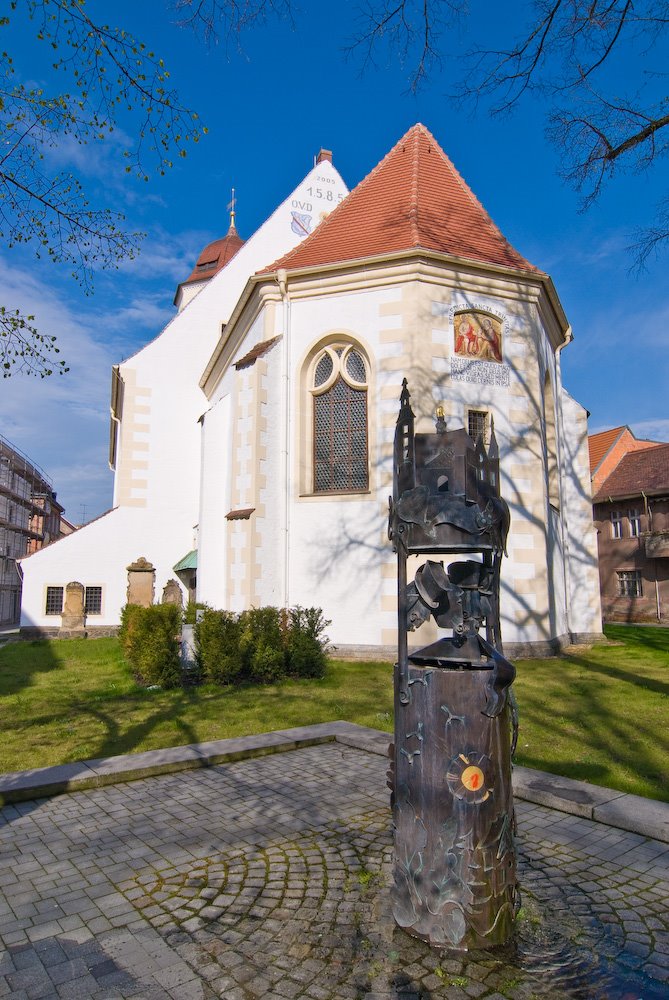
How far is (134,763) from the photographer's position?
6.17m

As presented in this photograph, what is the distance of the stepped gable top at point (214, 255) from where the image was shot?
32.2 metres

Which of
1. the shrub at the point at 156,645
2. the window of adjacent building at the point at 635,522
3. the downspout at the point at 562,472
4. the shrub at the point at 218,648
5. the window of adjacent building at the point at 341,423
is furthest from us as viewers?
the window of adjacent building at the point at 635,522

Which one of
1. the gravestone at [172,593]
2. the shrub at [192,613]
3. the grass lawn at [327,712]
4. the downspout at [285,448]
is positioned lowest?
the grass lawn at [327,712]

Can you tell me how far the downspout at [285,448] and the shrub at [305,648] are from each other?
5.55 feet

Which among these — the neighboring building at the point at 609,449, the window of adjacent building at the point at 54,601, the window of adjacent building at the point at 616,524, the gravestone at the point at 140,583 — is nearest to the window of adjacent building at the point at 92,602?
the window of adjacent building at the point at 54,601

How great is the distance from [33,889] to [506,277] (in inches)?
565

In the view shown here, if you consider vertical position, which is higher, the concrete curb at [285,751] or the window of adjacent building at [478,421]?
the window of adjacent building at [478,421]

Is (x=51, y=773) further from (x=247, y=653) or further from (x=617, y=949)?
(x=247, y=653)

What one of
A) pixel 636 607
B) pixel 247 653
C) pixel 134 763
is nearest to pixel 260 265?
pixel 247 653

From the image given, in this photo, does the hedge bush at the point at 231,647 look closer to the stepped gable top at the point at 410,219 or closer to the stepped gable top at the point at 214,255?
the stepped gable top at the point at 410,219

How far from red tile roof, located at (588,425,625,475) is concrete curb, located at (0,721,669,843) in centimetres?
3342

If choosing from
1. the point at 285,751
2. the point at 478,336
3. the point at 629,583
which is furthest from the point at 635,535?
the point at 285,751

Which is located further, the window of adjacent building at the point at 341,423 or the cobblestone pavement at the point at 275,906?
the window of adjacent building at the point at 341,423

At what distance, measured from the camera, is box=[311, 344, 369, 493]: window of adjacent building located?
14.3m
